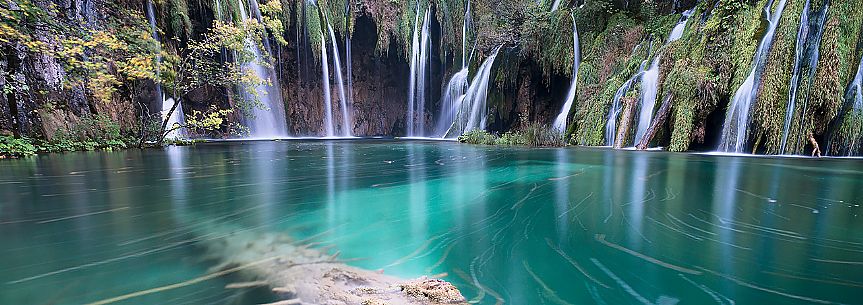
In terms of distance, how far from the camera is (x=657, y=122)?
9648 millimetres

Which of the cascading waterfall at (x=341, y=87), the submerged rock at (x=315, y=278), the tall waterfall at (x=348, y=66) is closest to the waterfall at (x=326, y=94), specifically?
the cascading waterfall at (x=341, y=87)

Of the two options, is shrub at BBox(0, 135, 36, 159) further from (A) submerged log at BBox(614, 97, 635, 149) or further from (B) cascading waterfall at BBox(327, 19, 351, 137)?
(B) cascading waterfall at BBox(327, 19, 351, 137)

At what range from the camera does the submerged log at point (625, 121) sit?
33.2ft

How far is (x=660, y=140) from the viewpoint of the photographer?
987 centimetres

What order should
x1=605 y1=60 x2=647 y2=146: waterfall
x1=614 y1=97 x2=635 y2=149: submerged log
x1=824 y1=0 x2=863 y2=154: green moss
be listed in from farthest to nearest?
x1=605 y1=60 x2=647 y2=146: waterfall
x1=614 y1=97 x2=635 y2=149: submerged log
x1=824 y1=0 x2=863 y2=154: green moss

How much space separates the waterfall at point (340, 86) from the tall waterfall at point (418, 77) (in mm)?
4388

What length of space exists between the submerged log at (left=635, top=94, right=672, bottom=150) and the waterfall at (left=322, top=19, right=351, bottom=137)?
63.3 feet

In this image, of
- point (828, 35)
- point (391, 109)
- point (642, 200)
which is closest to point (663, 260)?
point (642, 200)

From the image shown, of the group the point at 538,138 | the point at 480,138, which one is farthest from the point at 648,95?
the point at 480,138

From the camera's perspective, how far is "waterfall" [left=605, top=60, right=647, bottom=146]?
34.4 ft

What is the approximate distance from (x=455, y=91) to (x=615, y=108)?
11299mm

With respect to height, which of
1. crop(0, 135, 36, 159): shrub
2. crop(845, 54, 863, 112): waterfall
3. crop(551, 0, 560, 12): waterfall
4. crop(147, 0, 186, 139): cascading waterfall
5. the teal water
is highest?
crop(551, 0, 560, 12): waterfall

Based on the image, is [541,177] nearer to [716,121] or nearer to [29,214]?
[29,214]

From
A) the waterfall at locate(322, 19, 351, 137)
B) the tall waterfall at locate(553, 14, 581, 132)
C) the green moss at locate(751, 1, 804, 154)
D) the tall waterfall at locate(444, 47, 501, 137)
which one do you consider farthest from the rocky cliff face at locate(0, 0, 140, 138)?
the waterfall at locate(322, 19, 351, 137)
